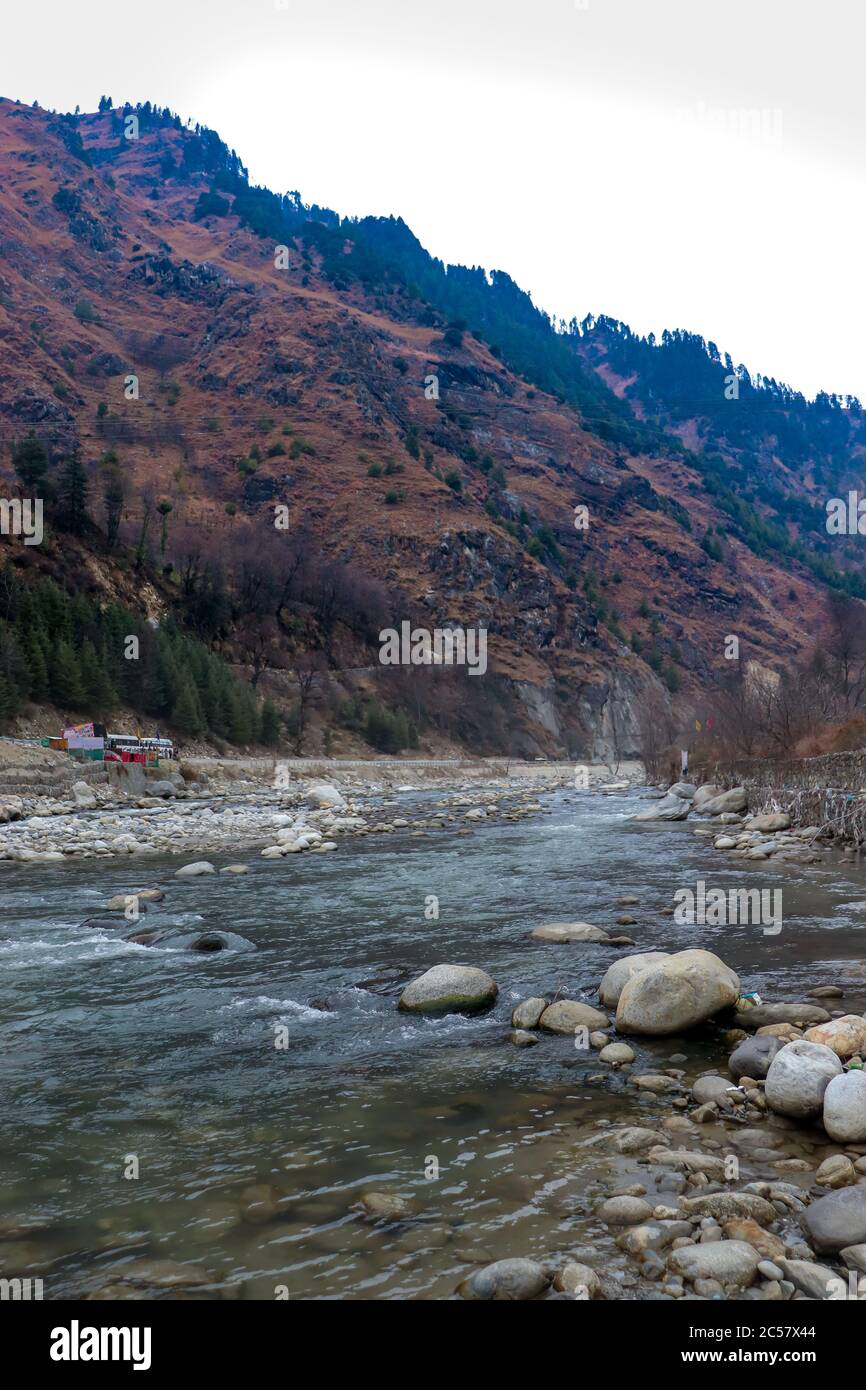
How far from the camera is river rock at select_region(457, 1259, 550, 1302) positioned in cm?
397

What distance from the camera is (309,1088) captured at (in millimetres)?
6699

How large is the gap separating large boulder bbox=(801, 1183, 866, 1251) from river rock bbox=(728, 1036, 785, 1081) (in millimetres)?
1880

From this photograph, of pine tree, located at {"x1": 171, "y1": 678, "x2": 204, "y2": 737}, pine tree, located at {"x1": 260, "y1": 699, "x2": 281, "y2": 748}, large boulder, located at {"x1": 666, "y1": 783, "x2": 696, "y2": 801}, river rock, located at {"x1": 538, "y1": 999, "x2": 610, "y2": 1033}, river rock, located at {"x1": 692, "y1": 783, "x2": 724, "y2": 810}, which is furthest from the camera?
pine tree, located at {"x1": 260, "y1": 699, "x2": 281, "y2": 748}

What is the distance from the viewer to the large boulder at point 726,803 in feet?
98.1

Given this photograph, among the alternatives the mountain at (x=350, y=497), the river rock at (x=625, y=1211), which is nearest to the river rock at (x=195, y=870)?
the river rock at (x=625, y=1211)

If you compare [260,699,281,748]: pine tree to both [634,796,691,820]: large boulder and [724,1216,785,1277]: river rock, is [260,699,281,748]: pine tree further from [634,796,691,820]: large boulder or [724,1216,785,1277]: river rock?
[724,1216,785,1277]: river rock

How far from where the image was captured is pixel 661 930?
39.6 feet

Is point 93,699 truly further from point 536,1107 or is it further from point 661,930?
point 536,1107

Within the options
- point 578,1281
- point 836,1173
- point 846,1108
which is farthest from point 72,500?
point 578,1281

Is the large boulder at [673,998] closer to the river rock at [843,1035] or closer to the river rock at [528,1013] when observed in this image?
the river rock at [528,1013]

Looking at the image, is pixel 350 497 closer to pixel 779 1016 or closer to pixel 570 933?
pixel 570 933

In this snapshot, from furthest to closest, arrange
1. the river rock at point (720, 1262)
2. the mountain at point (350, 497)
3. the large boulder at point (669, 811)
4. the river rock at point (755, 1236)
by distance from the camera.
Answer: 1. the mountain at point (350, 497)
2. the large boulder at point (669, 811)
3. the river rock at point (755, 1236)
4. the river rock at point (720, 1262)

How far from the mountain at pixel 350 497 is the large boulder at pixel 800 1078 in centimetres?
5937

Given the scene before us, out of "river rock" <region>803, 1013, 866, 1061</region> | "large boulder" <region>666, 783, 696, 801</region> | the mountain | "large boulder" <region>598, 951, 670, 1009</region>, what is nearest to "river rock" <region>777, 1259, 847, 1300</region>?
"river rock" <region>803, 1013, 866, 1061</region>
